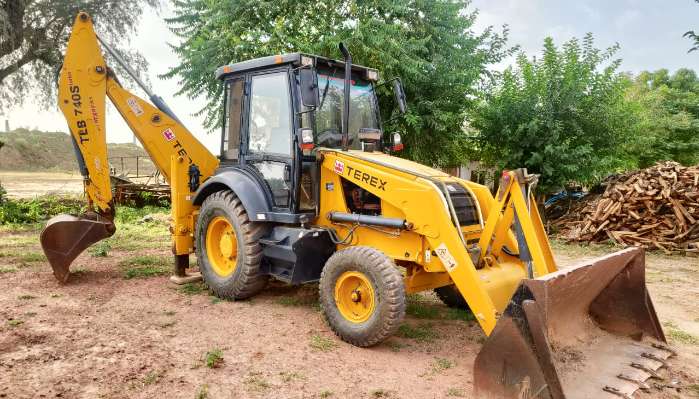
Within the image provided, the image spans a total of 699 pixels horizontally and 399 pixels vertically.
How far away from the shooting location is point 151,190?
1449 centimetres

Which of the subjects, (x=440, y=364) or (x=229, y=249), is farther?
(x=229, y=249)

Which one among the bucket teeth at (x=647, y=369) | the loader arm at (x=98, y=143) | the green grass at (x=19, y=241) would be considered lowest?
the green grass at (x=19, y=241)

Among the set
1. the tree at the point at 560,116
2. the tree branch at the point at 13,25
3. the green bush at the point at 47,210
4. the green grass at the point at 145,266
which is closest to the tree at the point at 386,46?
the tree at the point at 560,116

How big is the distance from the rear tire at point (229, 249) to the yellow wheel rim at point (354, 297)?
1252 mm

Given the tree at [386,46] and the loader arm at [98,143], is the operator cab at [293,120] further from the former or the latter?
the tree at [386,46]

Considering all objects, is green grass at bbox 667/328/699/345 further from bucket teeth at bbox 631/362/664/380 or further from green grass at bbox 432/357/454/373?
green grass at bbox 432/357/454/373

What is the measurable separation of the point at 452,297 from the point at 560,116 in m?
7.77

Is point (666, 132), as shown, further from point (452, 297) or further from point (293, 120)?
point (293, 120)

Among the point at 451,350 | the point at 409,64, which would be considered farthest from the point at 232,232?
the point at 409,64

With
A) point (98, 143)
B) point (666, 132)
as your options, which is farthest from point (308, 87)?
point (666, 132)

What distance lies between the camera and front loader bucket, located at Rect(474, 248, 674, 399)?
130 inches

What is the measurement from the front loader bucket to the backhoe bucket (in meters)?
4.99

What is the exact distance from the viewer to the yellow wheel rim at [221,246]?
19.2 ft

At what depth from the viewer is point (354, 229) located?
5039mm
